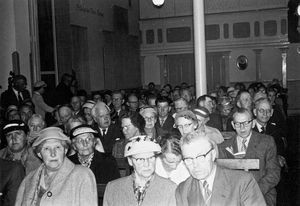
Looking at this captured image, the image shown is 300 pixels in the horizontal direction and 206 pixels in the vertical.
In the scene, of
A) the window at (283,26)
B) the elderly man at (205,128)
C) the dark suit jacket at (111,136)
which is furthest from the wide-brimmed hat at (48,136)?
the window at (283,26)

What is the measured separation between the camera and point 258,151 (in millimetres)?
4480

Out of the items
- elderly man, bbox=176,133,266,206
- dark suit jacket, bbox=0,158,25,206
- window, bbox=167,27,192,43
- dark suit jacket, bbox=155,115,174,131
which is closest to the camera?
elderly man, bbox=176,133,266,206

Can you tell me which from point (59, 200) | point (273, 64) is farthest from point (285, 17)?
point (59, 200)

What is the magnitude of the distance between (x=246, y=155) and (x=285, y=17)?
14836 mm

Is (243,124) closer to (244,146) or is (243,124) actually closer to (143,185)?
(244,146)

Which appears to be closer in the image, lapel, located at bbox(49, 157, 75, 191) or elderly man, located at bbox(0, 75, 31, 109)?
lapel, located at bbox(49, 157, 75, 191)

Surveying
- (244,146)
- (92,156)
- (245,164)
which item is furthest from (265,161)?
(92,156)

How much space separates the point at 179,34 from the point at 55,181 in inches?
637

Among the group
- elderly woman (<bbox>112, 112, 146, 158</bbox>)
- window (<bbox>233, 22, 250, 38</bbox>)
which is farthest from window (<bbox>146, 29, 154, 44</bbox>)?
elderly woman (<bbox>112, 112, 146, 158</bbox>)

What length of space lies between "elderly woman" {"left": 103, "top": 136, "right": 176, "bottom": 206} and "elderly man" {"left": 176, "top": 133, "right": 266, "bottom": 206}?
7.2 inches

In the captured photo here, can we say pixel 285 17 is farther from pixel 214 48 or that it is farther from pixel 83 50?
pixel 83 50

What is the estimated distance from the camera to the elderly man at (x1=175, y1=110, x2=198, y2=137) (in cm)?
460

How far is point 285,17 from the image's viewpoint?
59.8 ft

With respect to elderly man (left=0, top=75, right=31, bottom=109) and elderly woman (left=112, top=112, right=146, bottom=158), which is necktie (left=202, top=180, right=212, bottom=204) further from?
elderly man (left=0, top=75, right=31, bottom=109)
